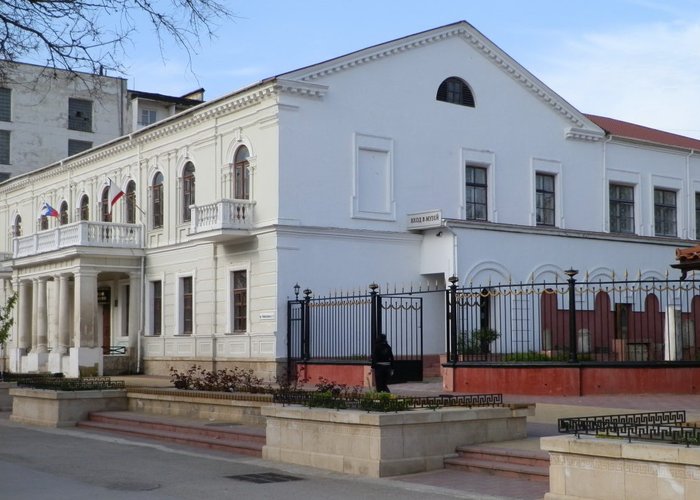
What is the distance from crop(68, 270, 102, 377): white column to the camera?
3722 centimetres

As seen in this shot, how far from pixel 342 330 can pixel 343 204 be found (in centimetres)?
497

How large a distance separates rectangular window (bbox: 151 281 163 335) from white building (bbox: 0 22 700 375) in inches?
3.4

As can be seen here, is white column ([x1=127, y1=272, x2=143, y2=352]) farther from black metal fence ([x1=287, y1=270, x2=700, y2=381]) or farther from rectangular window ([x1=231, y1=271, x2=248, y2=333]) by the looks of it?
black metal fence ([x1=287, y1=270, x2=700, y2=381])

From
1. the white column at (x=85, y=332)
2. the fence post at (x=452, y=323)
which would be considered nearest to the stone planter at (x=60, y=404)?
the fence post at (x=452, y=323)

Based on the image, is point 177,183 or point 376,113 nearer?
point 376,113

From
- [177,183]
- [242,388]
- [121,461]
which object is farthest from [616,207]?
[121,461]

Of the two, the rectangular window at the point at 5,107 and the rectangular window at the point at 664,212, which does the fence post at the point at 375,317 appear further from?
the rectangular window at the point at 5,107

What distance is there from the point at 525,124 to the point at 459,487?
25.5 meters

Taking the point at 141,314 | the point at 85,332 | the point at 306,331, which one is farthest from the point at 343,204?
the point at 85,332

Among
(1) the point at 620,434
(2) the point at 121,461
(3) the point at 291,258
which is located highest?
(3) the point at 291,258

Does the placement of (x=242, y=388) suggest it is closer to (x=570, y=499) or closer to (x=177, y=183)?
(x=570, y=499)

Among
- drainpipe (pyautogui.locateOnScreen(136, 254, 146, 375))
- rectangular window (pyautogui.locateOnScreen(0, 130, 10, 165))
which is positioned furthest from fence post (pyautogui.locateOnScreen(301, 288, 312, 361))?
rectangular window (pyautogui.locateOnScreen(0, 130, 10, 165))

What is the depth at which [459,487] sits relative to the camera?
13.6m

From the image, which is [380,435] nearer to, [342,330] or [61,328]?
[342,330]
